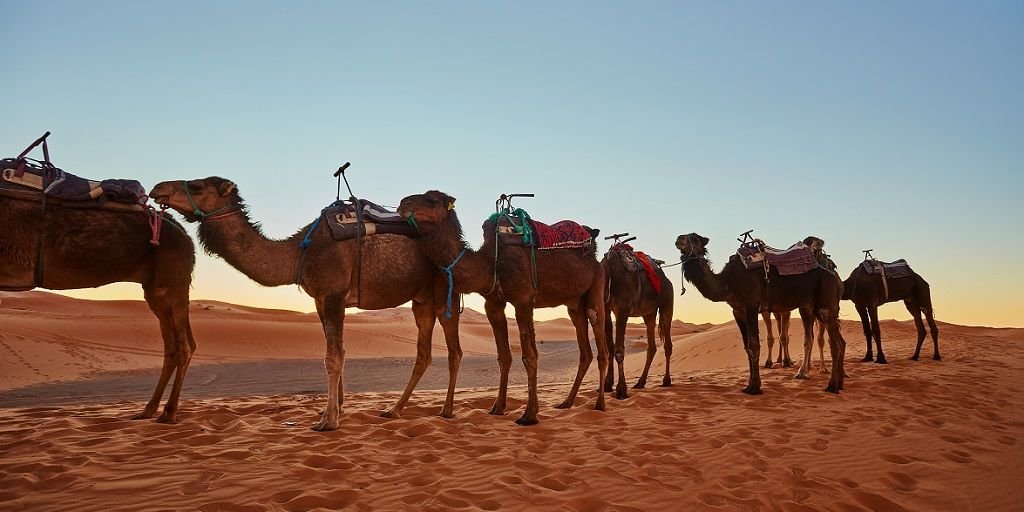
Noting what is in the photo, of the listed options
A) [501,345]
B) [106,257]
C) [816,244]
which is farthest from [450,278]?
[816,244]

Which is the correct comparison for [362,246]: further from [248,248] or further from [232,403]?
[232,403]

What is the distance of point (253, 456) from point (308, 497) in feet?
4.79

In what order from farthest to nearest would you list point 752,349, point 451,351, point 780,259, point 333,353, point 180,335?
point 780,259 < point 752,349 < point 451,351 < point 180,335 < point 333,353

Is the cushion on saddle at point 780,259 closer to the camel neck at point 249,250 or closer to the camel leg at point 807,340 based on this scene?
the camel leg at point 807,340

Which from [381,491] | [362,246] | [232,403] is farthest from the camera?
[232,403]

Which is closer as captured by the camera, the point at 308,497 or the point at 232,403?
the point at 308,497

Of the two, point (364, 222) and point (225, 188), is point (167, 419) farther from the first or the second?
point (364, 222)

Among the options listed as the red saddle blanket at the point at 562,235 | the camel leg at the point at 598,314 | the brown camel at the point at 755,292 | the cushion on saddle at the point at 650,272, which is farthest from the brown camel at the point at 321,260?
the cushion on saddle at the point at 650,272

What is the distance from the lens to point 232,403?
9.66 m

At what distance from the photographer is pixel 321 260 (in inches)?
282

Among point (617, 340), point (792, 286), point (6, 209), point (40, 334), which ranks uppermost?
point (6, 209)

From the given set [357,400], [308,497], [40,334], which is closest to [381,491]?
[308,497]

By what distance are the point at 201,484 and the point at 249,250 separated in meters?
3.16

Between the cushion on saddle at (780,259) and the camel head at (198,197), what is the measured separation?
27.7ft
